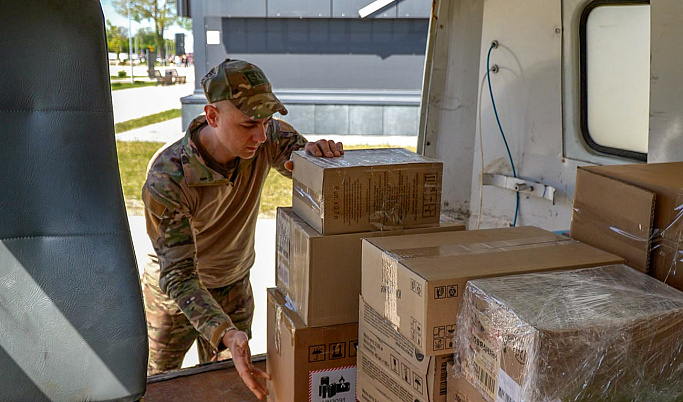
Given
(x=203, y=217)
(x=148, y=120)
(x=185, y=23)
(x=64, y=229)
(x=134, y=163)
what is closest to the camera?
(x=64, y=229)

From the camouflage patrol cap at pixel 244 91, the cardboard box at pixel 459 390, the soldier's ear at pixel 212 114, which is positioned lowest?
the cardboard box at pixel 459 390

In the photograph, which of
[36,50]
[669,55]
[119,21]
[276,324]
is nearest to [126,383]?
[276,324]

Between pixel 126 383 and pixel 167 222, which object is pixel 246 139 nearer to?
pixel 167 222

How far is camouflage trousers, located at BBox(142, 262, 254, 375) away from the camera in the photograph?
96.0 inches

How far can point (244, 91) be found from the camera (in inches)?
78.5

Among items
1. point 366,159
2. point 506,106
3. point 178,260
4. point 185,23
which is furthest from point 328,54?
point 366,159

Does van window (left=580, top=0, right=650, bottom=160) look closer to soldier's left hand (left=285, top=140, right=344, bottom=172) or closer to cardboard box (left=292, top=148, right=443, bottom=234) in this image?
cardboard box (left=292, top=148, right=443, bottom=234)

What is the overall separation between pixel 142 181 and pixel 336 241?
6.79 metres

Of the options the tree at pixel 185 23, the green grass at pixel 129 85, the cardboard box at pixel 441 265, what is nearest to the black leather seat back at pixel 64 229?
the cardboard box at pixel 441 265

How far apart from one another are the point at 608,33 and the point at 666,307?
56.1 inches

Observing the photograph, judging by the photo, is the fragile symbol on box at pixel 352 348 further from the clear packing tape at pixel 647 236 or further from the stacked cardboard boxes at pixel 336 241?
the clear packing tape at pixel 647 236

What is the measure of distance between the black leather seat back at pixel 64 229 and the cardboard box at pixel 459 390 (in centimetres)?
72

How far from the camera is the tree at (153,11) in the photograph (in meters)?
8.56

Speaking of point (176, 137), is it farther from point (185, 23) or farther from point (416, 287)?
point (416, 287)
